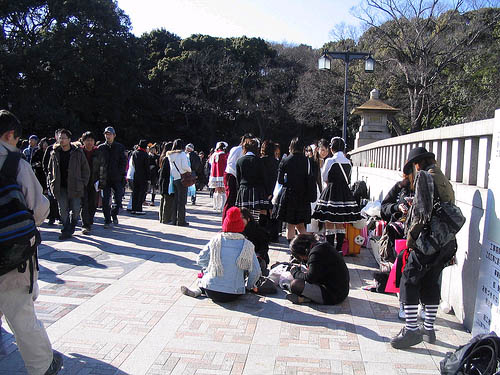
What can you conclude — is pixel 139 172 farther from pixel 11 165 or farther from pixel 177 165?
pixel 11 165

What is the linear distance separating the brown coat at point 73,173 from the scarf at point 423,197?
18.0 feet

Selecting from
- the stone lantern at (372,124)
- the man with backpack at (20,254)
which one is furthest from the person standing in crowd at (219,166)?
the man with backpack at (20,254)

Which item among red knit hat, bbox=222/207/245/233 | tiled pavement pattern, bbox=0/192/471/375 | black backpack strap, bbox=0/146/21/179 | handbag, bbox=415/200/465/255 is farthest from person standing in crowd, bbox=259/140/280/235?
black backpack strap, bbox=0/146/21/179

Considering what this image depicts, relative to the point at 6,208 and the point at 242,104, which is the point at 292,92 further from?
the point at 6,208

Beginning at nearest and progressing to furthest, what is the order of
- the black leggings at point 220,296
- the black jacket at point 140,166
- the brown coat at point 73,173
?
the black leggings at point 220,296
the brown coat at point 73,173
the black jacket at point 140,166

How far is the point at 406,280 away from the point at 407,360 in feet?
2.12

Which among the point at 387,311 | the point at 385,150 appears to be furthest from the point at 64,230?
the point at 385,150

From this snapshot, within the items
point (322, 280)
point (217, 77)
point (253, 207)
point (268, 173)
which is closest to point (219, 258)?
point (322, 280)

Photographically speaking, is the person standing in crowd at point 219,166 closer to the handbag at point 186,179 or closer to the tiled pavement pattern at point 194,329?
the handbag at point 186,179

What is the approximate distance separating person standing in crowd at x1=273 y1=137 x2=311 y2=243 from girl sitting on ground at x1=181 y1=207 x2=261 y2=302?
1.94 meters

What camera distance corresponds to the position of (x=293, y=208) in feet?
21.7

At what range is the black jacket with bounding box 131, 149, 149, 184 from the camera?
10008 millimetres

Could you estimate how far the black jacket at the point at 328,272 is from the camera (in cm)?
467

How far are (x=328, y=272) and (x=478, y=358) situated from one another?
6.80 ft
